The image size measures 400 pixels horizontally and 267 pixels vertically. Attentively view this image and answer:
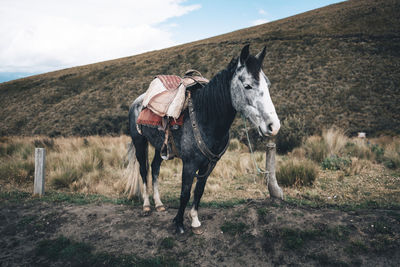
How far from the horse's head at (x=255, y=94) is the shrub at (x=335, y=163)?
6018 millimetres

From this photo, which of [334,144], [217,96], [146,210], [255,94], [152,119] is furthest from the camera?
[334,144]

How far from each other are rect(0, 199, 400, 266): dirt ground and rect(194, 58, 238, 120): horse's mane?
6.37ft

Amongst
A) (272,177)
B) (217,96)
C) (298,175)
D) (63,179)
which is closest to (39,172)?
(63,179)

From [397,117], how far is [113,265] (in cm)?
1904

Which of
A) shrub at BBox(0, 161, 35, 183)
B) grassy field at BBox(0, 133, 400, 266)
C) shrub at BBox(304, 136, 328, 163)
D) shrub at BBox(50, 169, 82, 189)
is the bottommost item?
shrub at BBox(304, 136, 328, 163)

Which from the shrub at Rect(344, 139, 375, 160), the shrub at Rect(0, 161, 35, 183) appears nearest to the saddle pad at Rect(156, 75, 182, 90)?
the shrub at Rect(0, 161, 35, 183)

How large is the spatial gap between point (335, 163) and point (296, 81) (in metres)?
15.8

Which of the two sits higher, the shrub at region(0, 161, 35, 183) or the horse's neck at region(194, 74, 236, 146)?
the horse's neck at region(194, 74, 236, 146)

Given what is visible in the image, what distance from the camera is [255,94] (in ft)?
7.55

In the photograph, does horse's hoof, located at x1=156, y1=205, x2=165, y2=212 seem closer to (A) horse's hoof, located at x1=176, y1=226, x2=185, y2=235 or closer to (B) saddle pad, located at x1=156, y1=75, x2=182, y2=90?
(A) horse's hoof, located at x1=176, y1=226, x2=185, y2=235

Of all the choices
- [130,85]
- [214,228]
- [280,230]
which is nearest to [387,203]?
[280,230]

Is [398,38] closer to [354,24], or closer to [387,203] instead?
[354,24]

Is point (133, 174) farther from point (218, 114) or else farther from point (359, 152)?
point (359, 152)

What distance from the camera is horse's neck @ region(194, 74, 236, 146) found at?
8.89ft
